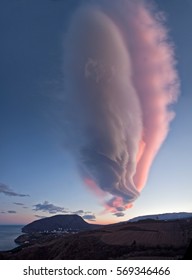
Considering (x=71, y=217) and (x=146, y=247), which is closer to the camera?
(x=146, y=247)

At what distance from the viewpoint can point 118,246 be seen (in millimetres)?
42656

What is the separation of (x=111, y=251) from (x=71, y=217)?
133 feet

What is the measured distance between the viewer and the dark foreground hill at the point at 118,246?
124 ft

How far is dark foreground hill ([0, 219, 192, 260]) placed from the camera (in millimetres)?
37678

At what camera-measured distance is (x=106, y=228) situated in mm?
61688
